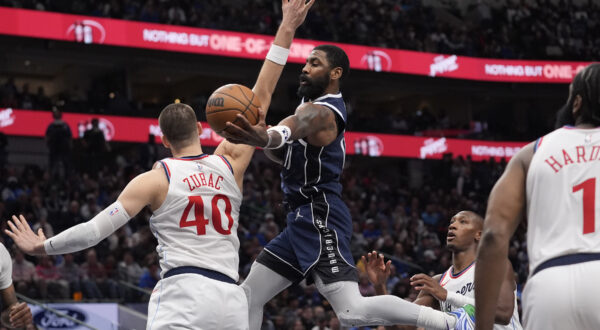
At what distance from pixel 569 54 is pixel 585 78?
101ft

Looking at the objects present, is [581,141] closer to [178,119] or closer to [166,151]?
[178,119]

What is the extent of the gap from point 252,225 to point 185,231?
12.2m

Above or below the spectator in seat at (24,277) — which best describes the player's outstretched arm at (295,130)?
above

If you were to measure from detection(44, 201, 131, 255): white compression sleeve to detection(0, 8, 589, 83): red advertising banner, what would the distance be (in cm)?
1970

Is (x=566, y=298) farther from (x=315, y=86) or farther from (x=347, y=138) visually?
(x=347, y=138)

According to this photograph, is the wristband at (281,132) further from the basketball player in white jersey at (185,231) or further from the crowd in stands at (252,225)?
the crowd in stands at (252,225)

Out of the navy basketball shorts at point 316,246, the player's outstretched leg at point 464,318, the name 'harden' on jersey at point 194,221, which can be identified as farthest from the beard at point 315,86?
the player's outstretched leg at point 464,318

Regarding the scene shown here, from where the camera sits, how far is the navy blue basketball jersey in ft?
19.7

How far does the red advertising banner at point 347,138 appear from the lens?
2292 centimetres

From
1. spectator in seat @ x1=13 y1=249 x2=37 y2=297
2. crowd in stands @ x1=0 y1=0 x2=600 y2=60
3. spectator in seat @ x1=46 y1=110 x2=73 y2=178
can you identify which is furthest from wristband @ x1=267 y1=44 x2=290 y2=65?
crowd in stands @ x1=0 y1=0 x2=600 y2=60

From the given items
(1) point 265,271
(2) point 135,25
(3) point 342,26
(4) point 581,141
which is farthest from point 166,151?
(4) point 581,141

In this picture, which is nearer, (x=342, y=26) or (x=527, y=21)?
(x=342, y=26)

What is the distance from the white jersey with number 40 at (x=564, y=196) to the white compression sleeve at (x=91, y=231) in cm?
247

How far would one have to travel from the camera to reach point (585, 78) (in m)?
3.44
